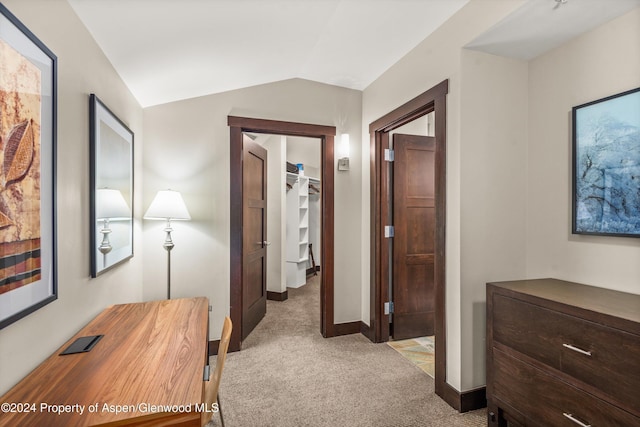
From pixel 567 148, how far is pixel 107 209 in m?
2.74

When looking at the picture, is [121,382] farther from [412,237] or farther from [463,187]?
[412,237]

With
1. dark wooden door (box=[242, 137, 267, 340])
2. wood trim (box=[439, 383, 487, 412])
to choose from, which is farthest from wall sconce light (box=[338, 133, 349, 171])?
wood trim (box=[439, 383, 487, 412])

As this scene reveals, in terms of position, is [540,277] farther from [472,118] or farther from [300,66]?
[300,66]

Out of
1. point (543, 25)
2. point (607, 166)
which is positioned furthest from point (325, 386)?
point (543, 25)

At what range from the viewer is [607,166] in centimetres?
170

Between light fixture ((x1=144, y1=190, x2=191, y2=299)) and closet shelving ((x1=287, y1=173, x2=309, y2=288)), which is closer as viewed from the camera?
light fixture ((x1=144, y1=190, x2=191, y2=299))

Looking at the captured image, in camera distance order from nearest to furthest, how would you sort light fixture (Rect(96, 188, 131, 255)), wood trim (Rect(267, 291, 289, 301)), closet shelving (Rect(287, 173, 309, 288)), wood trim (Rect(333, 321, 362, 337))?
light fixture (Rect(96, 188, 131, 255))
wood trim (Rect(333, 321, 362, 337))
wood trim (Rect(267, 291, 289, 301))
closet shelving (Rect(287, 173, 309, 288))

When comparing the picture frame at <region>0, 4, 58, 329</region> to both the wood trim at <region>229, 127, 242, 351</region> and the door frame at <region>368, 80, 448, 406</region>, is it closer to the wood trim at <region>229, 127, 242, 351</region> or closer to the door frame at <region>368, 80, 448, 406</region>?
the wood trim at <region>229, 127, 242, 351</region>

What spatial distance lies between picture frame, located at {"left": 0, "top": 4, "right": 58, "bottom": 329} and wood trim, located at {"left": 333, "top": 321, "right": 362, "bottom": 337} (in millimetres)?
2456

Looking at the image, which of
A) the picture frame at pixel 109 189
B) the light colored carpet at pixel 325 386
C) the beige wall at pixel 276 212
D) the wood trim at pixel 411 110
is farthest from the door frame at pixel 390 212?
the picture frame at pixel 109 189

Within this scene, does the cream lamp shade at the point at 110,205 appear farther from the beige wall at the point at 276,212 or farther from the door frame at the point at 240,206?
the beige wall at the point at 276,212

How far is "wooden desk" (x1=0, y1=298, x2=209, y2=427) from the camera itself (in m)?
0.91

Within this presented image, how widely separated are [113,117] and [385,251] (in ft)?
7.93

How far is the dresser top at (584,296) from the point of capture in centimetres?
133
